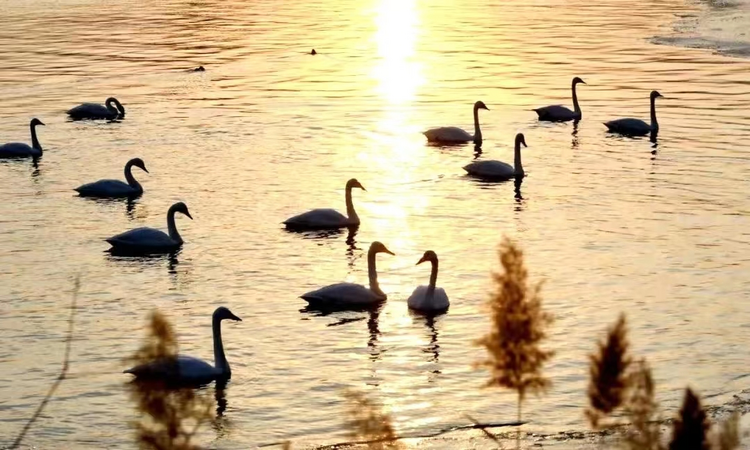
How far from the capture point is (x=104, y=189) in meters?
23.0

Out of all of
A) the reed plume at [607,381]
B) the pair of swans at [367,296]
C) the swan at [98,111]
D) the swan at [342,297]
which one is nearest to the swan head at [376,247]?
the pair of swans at [367,296]

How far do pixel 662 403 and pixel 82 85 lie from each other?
27771mm

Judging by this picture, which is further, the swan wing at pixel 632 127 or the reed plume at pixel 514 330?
the swan wing at pixel 632 127

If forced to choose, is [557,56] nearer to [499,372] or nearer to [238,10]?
[238,10]

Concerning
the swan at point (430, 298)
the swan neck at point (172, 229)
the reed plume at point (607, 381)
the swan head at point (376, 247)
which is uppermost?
the reed plume at point (607, 381)

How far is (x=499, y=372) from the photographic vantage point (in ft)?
13.7

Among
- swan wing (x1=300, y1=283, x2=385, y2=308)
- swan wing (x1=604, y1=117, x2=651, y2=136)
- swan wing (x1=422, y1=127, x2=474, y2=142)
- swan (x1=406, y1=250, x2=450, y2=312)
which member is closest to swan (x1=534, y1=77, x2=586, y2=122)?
swan wing (x1=604, y1=117, x2=651, y2=136)

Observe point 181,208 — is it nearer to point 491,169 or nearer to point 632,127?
point 491,169

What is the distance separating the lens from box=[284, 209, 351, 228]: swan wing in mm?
20438

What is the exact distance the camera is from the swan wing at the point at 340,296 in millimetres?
16016

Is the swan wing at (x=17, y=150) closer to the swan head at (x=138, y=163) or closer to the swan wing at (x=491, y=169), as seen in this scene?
the swan head at (x=138, y=163)

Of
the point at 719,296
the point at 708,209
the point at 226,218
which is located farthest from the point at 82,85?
the point at 719,296

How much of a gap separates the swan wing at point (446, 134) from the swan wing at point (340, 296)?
12206 millimetres

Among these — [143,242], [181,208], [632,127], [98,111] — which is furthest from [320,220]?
[98,111]
